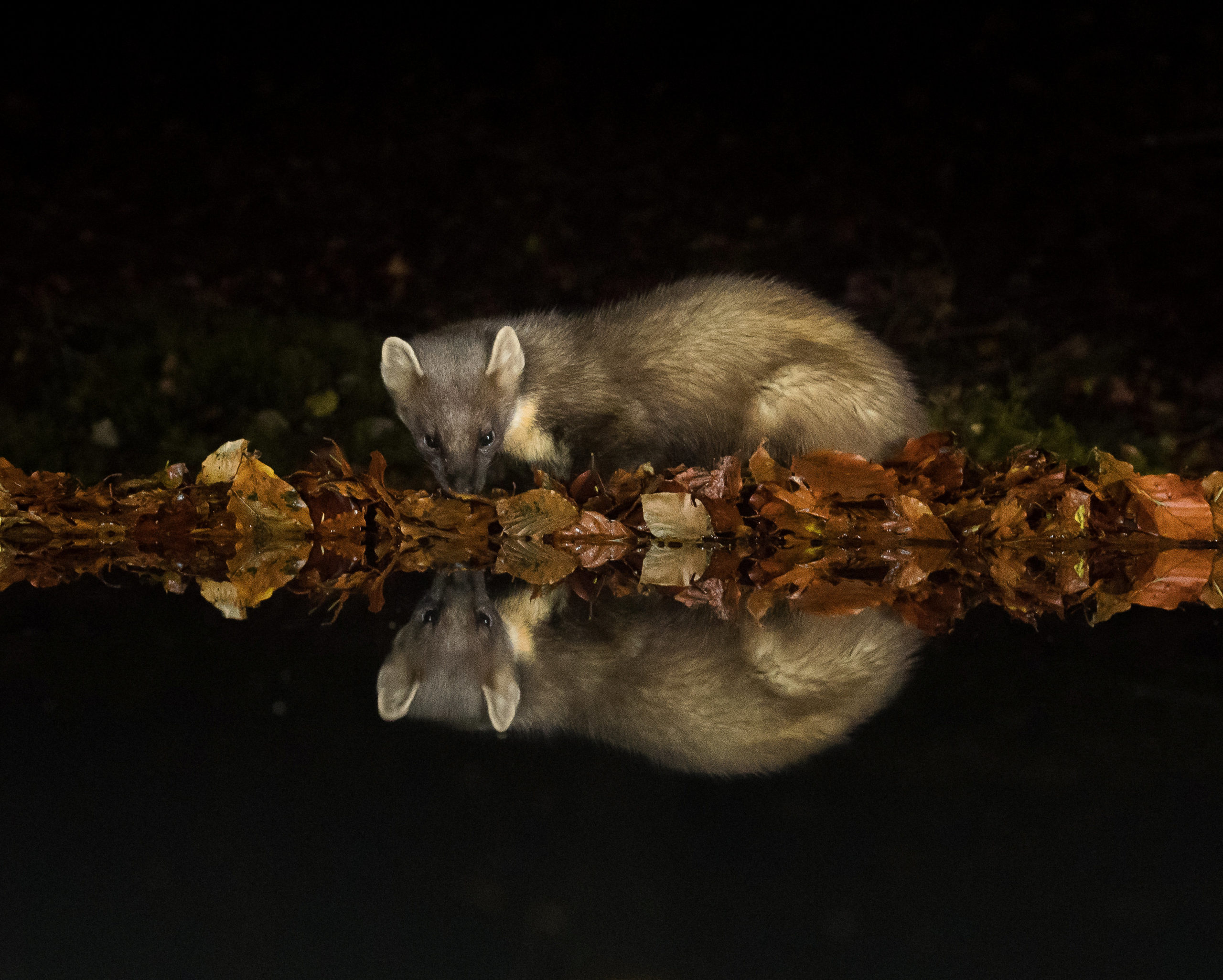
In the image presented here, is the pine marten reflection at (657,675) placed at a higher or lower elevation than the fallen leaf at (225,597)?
higher

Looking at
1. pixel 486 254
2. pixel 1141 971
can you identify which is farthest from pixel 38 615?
pixel 486 254

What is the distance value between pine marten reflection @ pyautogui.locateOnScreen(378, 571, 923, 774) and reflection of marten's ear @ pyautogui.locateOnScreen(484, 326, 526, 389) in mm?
1582

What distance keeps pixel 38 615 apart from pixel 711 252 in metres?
4.48

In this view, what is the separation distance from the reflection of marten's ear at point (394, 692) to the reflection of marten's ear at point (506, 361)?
2.19 m

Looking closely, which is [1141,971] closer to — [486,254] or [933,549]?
[933,549]

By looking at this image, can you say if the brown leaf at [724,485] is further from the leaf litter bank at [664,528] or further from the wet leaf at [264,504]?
the wet leaf at [264,504]

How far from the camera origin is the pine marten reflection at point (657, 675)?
6.14ft

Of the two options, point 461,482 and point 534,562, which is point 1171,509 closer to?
point 534,562

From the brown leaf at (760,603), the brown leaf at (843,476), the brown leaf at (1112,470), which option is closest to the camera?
the brown leaf at (760,603)

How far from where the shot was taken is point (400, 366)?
438 cm

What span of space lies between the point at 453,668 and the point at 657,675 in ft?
1.25

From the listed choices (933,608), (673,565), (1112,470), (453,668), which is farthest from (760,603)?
(1112,470)

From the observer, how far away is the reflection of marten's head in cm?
195

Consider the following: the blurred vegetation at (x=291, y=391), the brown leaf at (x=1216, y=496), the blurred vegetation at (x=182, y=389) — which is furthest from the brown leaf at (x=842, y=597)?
the blurred vegetation at (x=182, y=389)
